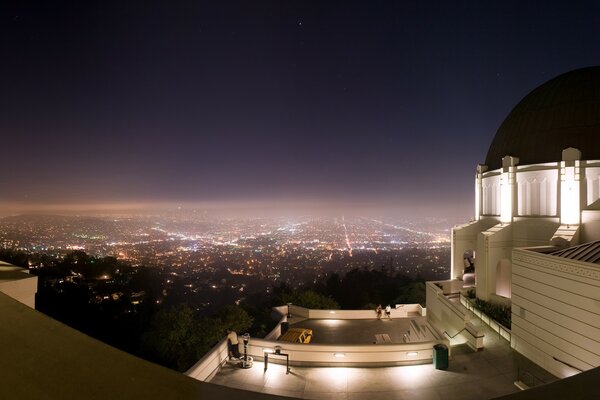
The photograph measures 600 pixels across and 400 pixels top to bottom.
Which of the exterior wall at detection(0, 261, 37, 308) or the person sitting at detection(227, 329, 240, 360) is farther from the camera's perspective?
the person sitting at detection(227, 329, 240, 360)

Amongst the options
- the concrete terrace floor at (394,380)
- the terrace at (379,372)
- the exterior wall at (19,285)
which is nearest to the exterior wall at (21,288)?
the exterior wall at (19,285)

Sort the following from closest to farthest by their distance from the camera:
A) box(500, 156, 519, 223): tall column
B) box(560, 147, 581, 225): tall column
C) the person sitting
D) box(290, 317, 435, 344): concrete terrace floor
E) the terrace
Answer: the terrace
the person sitting
box(290, 317, 435, 344): concrete terrace floor
box(560, 147, 581, 225): tall column
box(500, 156, 519, 223): tall column

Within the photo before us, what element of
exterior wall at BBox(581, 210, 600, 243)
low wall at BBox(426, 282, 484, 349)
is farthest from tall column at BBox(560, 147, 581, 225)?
low wall at BBox(426, 282, 484, 349)

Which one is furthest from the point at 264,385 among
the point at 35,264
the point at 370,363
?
the point at 35,264

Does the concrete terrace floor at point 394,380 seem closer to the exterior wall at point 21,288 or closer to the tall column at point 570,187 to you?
the exterior wall at point 21,288

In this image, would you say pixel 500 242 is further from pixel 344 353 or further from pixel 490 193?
pixel 344 353

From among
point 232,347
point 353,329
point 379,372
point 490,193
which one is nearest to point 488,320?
point 353,329

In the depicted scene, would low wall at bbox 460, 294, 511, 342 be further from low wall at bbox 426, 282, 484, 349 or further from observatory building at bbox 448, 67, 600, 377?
observatory building at bbox 448, 67, 600, 377

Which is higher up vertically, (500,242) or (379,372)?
(500,242)
